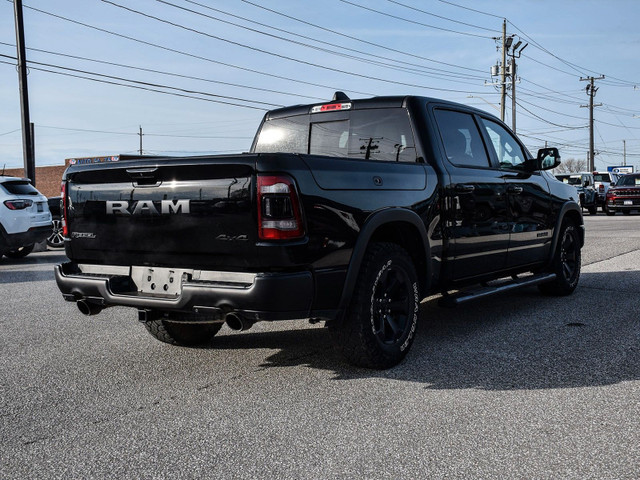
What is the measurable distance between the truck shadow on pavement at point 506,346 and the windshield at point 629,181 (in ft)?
85.8

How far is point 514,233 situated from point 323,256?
2946 mm

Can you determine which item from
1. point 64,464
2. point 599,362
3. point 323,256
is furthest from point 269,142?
point 64,464

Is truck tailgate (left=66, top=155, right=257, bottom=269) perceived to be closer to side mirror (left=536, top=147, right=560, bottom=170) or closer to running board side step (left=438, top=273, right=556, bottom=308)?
running board side step (left=438, top=273, right=556, bottom=308)

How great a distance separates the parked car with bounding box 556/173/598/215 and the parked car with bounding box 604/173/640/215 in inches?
66.7

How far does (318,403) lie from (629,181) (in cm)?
3121

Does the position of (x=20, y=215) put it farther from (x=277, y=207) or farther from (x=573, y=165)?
(x=573, y=165)

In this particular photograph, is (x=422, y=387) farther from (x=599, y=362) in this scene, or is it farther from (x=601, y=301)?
(x=601, y=301)

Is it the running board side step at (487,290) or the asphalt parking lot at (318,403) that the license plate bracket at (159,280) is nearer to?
the asphalt parking lot at (318,403)

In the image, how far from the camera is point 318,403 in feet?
12.9

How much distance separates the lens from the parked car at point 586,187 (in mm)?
33062

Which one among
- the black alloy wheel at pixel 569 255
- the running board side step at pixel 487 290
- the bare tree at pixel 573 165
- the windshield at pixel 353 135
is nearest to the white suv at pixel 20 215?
the windshield at pixel 353 135

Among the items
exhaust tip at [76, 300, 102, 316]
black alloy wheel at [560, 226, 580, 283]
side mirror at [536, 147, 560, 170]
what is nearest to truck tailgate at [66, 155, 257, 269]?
exhaust tip at [76, 300, 102, 316]

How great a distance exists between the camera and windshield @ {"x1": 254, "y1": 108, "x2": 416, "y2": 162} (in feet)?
17.6

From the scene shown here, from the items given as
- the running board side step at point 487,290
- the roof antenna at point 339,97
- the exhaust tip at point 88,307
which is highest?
the roof antenna at point 339,97
